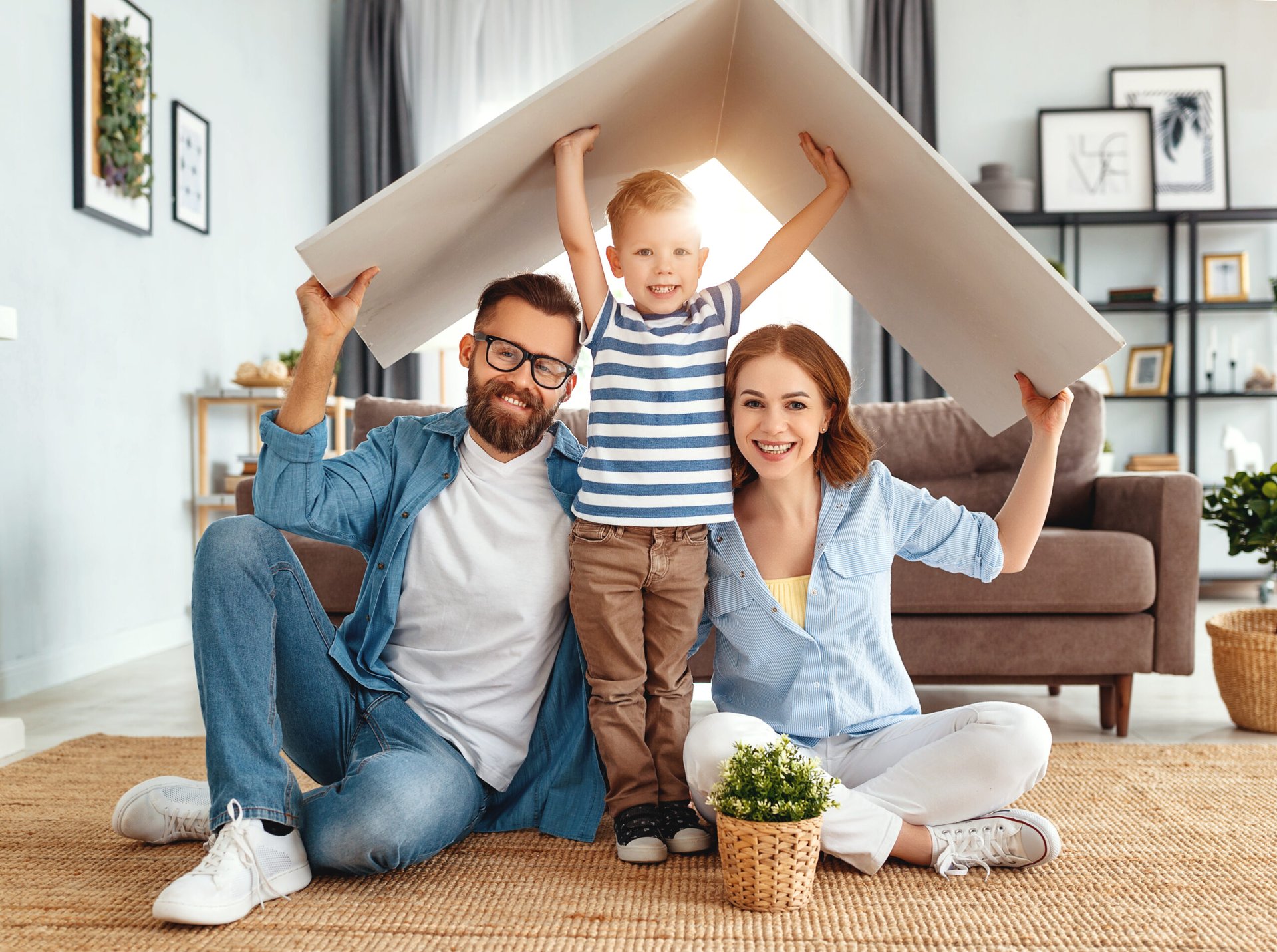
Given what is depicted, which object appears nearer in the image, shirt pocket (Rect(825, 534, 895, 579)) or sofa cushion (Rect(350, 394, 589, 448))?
shirt pocket (Rect(825, 534, 895, 579))

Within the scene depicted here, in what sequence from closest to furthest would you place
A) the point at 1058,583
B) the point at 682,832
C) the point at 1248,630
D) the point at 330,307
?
the point at 330,307
the point at 682,832
the point at 1058,583
the point at 1248,630

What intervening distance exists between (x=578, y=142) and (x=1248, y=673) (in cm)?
196

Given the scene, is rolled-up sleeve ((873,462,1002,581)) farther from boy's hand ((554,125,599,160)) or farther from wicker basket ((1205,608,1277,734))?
wicker basket ((1205,608,1277,734))

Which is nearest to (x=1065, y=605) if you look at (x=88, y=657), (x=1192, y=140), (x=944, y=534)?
(x=944, y=534)

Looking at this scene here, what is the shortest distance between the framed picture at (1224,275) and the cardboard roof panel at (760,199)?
419 cm

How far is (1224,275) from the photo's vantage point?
5.20 metres

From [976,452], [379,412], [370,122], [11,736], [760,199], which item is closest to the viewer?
[760,199]

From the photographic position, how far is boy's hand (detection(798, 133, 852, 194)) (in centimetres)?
150

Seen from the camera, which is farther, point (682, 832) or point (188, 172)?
point (188, 172)

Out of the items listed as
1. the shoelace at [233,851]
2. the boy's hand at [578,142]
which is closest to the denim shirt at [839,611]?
the boy's hand at [578,142]

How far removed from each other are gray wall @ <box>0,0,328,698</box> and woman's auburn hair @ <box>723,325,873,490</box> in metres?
2.12

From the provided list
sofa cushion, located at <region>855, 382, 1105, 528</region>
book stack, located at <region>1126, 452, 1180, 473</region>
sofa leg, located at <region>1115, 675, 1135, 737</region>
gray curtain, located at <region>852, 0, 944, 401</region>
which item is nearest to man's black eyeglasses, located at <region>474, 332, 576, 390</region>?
sofa cushion, located at <region>855, 382, 1105, 528</region>

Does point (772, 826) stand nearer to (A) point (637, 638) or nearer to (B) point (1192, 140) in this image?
(A) point (637, 638)

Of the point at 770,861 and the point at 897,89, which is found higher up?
the point at 897,89
